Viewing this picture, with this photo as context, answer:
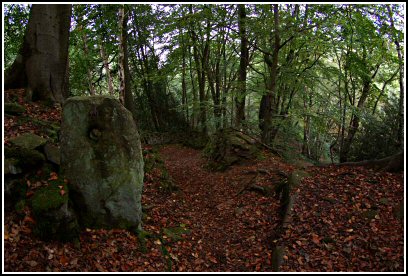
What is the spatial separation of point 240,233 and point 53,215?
150 inches

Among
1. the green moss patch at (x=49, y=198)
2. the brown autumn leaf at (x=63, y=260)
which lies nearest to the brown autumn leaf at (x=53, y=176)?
the green moss patch at (x=49, y=198)

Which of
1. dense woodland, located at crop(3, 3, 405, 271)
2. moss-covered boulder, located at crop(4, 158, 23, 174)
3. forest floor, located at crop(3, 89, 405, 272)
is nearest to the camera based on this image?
forest floor, located at crop(3, 89, 405, 272)

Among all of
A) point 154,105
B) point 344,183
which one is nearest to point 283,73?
point 344,183

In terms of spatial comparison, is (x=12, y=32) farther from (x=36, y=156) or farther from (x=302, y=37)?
(x=302, y=37)

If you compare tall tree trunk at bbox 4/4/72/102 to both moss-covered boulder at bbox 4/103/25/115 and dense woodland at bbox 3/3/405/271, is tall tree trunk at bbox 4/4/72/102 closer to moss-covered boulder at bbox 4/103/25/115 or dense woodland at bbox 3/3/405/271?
dense woodland at bbox 3/3/405/271

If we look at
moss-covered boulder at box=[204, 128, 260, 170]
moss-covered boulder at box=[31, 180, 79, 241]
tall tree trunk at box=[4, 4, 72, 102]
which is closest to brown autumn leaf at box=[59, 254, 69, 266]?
moss-covered boulder at box=[31, 180, 79, 241]

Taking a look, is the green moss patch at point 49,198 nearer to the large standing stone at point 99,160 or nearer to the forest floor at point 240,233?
the forest floor at point 240,233

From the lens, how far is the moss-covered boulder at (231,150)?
36.7ft

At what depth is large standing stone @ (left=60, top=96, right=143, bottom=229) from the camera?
5016mm

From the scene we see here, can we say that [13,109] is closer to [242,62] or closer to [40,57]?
[40,57]

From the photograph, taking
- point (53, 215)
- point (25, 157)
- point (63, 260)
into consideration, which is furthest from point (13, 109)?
point (63, 260)

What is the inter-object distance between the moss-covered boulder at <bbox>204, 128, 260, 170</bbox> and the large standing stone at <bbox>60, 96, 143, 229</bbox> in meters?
6.23

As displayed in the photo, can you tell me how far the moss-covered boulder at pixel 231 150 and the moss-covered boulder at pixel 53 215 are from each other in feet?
23.4

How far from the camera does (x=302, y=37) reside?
991 centimetres
